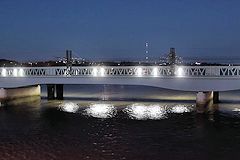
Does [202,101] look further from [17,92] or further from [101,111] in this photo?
[17,92]

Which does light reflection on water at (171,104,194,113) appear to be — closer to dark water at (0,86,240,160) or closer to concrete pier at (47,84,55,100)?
dark water at (0,86,240,160)

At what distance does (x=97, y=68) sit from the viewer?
108 feet

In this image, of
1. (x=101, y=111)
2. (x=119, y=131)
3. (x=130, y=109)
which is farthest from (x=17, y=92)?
(x=119, y=131)

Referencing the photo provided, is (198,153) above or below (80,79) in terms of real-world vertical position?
below

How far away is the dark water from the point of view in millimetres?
18500

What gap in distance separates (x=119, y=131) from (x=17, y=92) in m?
18.3

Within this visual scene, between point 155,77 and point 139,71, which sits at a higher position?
point 139,71

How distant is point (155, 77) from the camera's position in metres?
30.7

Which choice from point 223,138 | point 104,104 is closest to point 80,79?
point 104,104

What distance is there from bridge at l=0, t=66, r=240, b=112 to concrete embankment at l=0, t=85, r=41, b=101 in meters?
0.79

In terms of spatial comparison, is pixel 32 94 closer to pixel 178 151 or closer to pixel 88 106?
pixel 88 106

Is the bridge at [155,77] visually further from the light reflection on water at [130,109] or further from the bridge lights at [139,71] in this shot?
the light reflection on water at [130,109]

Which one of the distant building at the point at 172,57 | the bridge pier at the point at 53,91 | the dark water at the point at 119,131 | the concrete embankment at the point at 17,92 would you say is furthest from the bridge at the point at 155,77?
the bridge pier at the point at 53,91

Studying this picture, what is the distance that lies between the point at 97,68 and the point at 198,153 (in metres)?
16.5
